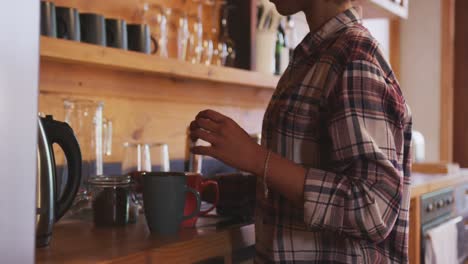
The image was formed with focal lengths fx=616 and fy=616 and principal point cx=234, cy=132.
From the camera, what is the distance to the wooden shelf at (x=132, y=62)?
1521 mm

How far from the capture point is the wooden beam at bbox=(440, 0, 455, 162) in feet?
12.5

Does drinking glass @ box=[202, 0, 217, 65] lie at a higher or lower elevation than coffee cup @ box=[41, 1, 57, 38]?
higher

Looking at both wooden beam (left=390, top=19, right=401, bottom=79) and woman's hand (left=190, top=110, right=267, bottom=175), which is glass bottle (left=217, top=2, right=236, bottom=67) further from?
wooden beam (left=390, top=19, right=401, bottom=79)

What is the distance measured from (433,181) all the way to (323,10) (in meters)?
1.41

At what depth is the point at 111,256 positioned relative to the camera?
1008 millimetres

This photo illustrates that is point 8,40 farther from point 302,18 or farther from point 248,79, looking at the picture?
point 302,18

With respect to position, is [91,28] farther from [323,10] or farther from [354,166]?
[354,166]

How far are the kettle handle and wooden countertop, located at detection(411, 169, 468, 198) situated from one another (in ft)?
4.50

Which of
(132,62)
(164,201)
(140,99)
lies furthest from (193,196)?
(140,99)

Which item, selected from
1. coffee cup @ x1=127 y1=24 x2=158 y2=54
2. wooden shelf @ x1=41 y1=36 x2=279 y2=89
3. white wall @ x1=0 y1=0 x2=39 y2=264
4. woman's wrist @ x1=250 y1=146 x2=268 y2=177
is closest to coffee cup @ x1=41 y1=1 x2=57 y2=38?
wooden shelf @ x1=41 y1=36 x2=279 y2=89

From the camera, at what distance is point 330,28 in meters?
1.15

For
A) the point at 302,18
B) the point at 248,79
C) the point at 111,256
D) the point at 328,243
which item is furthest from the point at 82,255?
the point at 302,18

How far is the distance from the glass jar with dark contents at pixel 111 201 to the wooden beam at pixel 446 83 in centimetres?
291

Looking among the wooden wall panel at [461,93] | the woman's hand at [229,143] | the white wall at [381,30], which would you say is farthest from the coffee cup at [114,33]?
the wooden wall panel at [461,93]
